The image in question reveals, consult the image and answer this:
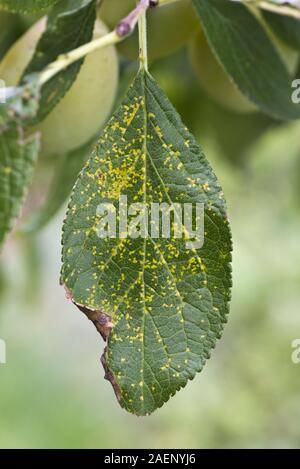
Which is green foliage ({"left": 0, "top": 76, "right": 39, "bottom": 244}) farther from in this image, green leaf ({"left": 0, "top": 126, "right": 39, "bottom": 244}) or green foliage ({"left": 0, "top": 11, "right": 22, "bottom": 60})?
green foliage ({"left": 0, "top": 11, "right": 22, "bottom": 60})

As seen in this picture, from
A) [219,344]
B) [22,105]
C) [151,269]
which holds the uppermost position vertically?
[22,105]

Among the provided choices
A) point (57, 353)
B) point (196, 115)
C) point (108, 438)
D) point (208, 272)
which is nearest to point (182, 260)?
point (208, 272)

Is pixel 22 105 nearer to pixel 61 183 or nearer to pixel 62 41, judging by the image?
pixel 62 41

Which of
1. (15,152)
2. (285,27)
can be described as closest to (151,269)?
(15,152)

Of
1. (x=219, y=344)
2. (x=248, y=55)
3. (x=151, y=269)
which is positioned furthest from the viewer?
(x=219, y=344)

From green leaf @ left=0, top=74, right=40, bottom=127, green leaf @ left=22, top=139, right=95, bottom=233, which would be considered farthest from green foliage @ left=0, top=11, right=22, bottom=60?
green leaf @ left=0, top=74, right=40, bottom=127

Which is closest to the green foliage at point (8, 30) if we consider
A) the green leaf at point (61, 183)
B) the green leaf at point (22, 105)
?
the green leaf at point (61, 183)
